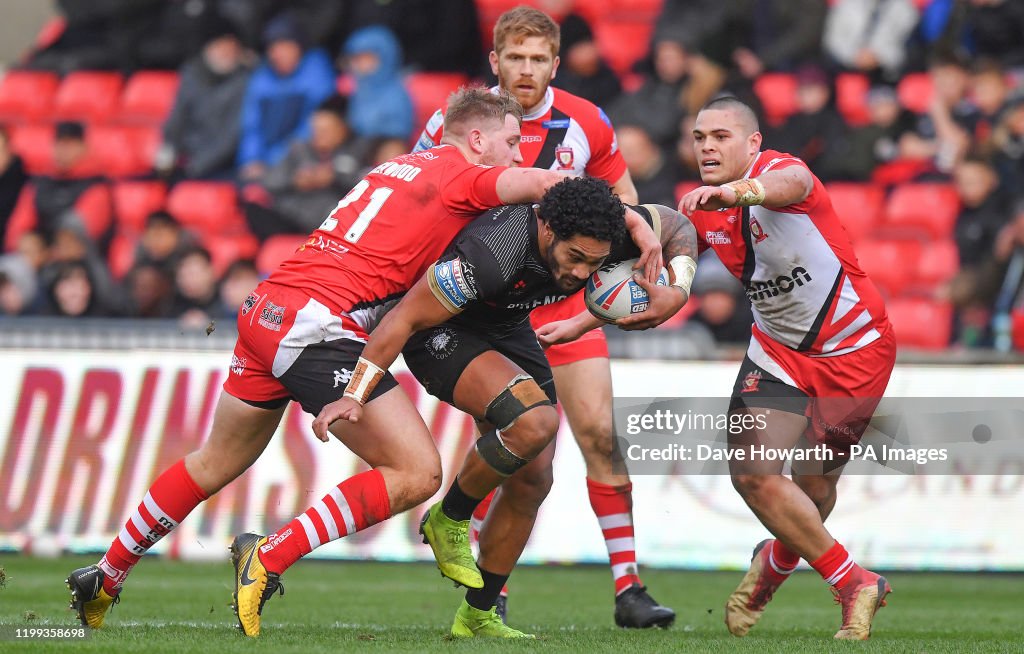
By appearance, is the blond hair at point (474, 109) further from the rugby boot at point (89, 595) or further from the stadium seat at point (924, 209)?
the stadium seat at point (924, 209)

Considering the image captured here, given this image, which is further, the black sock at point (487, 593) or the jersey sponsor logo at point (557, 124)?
the jersey sponsor logo at point (557, 124)

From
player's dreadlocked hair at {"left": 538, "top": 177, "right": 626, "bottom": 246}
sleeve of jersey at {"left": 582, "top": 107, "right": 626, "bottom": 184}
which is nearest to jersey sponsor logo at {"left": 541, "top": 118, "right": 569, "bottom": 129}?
sleeve of jersey at {"left": 582, "top": 107, "right": 626, "bottom": 184}

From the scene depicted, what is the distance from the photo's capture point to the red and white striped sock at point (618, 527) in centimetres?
784

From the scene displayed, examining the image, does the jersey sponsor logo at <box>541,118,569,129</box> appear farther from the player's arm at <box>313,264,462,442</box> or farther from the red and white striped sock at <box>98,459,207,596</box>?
the red and white striped sock at <box>98,459,207,596</box>

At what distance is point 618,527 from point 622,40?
9029mm

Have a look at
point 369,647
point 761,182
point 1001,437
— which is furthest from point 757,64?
point 369,647

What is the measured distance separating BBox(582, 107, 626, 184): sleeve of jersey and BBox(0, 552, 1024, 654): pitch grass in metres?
2.59

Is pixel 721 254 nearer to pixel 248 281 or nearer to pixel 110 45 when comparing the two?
pixel 248 281

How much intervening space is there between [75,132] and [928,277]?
9.29 m

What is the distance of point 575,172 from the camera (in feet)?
26.8

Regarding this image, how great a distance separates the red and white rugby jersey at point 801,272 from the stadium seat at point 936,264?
6206mm

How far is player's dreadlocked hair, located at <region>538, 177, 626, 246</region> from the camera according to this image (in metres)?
6.10

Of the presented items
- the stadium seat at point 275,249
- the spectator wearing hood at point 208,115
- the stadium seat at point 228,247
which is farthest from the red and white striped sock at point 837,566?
the spectator wearing hood at point 208,115

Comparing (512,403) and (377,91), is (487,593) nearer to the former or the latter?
(512,403)
